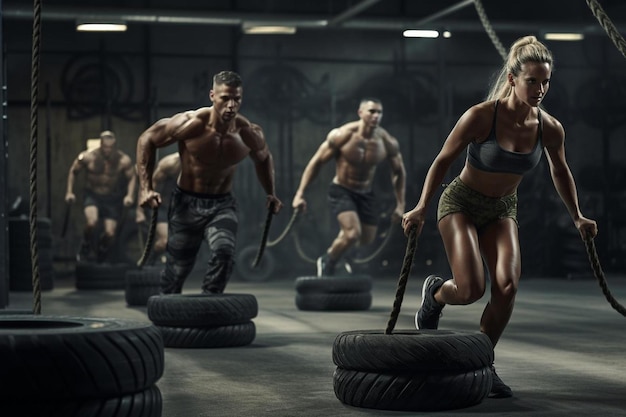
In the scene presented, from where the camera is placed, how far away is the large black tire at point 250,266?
15.7 m

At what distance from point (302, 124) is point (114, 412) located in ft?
44.8

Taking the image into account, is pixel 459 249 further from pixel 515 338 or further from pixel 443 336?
pixel 515 338

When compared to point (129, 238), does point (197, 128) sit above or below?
above

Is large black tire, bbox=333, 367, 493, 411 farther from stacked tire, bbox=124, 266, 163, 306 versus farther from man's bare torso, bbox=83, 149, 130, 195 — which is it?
man's bare torso, bbox=83, 149, 130, 195

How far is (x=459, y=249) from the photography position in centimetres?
479

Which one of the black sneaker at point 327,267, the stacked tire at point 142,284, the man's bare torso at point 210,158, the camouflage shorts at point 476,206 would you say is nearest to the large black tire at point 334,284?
the black sneaker at point 327,267

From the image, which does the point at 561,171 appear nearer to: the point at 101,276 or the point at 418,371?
the point at 418,371

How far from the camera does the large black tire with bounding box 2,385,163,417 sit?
332 cm

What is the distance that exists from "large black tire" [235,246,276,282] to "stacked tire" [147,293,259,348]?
8.39 m

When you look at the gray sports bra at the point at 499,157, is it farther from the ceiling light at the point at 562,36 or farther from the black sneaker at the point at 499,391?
the ceiling light at the point at 562,36

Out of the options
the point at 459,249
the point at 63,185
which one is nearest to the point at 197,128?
the point at 459,249

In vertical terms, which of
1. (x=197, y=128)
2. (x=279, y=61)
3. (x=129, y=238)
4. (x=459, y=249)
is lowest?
(x=129, y=238)

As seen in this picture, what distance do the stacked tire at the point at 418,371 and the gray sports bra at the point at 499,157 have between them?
0.76 metres

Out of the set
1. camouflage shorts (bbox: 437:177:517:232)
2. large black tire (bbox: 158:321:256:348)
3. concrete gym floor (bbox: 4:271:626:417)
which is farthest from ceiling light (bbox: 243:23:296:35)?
camouflage shorts (bbox: 437:177:517:232)
